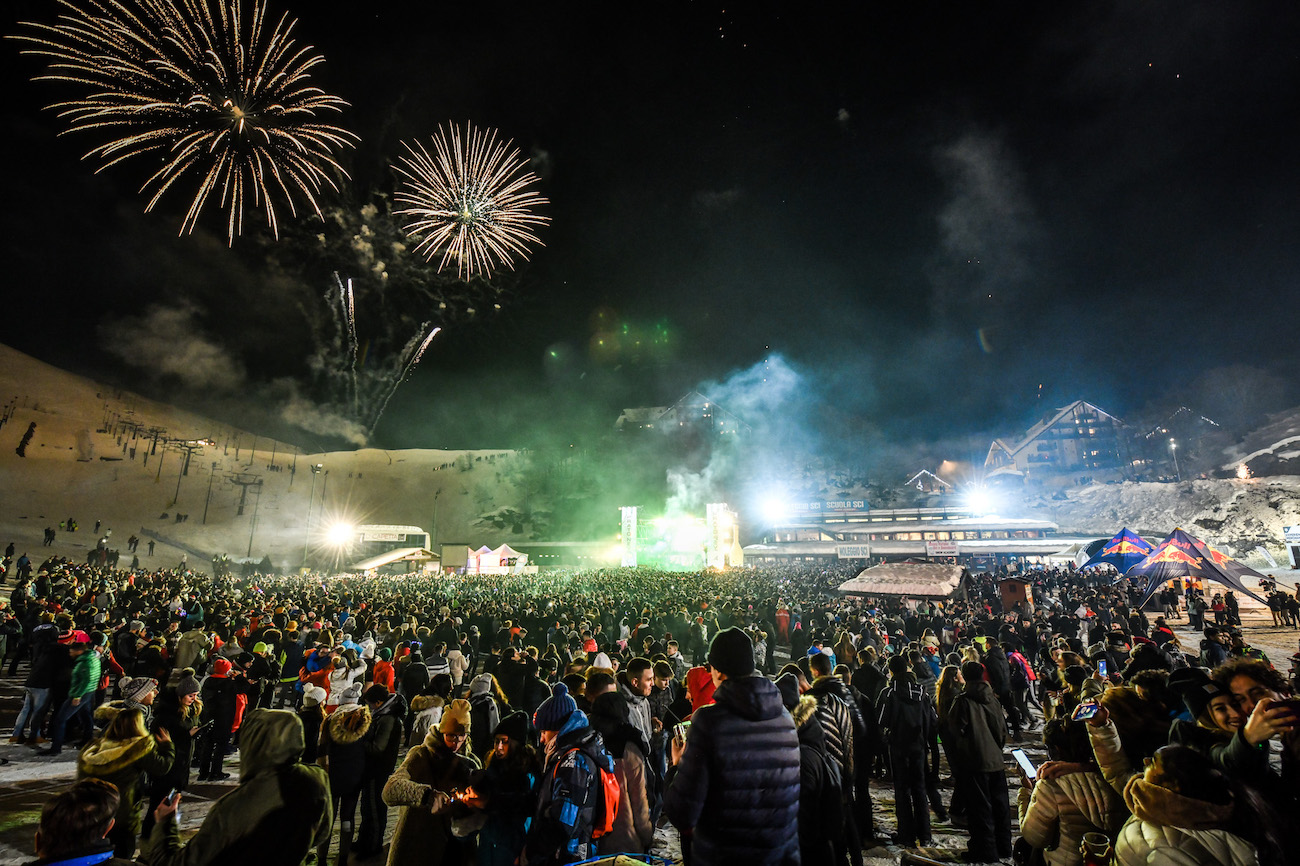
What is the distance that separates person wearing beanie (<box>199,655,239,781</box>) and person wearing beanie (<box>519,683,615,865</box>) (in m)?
6.21

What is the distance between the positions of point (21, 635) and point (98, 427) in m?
74.1

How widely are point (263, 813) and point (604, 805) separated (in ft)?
5.87

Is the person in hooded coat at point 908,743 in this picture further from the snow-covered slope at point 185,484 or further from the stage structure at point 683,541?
the stage structure at point 683,541

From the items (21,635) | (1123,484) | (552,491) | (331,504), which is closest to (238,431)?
(331,504)

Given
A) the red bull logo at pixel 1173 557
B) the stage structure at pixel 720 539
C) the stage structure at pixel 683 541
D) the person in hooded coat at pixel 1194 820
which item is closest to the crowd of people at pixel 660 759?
the person in hooded coat at pixel 1194 820

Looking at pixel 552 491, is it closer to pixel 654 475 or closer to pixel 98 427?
pixel 654 475

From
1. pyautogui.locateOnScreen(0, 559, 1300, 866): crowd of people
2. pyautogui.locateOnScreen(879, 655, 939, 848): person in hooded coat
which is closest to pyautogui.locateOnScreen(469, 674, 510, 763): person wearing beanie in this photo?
pyautogui.locateOnScreen(0, 559, 1300, 866): crowd of people

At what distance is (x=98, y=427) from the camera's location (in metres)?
64.1

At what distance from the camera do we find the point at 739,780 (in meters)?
2.61

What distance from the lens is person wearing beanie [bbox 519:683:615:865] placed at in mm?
3066

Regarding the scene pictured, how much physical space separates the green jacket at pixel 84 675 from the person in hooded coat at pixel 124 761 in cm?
529

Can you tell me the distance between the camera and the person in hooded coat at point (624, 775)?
338cm

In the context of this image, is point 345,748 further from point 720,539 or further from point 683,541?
point 683,541

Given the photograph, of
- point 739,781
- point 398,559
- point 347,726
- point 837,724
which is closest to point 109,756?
Answer: point 347,726
